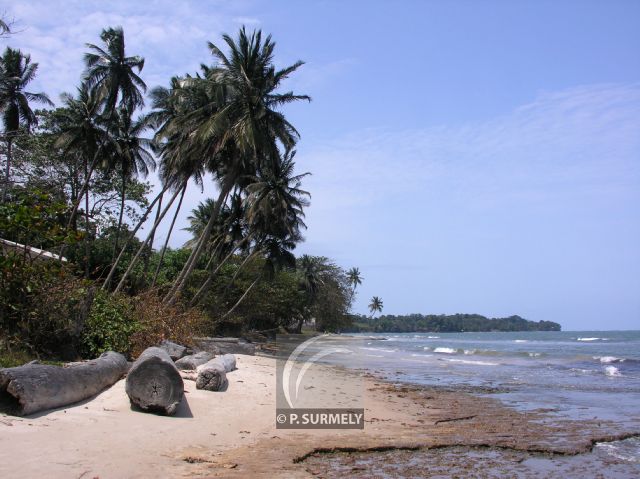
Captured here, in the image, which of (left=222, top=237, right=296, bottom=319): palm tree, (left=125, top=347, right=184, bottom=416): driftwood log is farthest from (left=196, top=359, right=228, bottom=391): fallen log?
(left=222, top=237, right=296, bottom=319): palm tree

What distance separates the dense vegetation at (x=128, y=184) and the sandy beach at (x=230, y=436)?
10.2ft

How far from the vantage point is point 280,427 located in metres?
8.35

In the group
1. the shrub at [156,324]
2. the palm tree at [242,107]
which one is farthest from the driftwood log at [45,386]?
the palm tree at [242,107]

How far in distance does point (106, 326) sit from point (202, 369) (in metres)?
3.29

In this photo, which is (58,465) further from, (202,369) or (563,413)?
(563,413)

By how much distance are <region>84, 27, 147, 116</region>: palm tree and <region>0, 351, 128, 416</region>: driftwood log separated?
20.7 m

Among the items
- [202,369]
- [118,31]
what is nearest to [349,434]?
[202,369]

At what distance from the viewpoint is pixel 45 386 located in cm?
665

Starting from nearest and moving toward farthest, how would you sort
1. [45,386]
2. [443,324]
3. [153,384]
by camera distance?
[45,386] < [153,384] < [443,324]

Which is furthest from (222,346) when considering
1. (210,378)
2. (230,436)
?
(230,436)

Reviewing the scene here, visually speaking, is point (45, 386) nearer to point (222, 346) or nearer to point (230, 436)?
point (230, 436)

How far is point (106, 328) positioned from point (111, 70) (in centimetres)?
1772

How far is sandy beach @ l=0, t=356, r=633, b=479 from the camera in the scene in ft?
17.9

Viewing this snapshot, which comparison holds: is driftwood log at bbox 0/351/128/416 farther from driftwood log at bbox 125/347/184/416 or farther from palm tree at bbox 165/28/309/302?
palm tree at bbox 165/28/309/302
